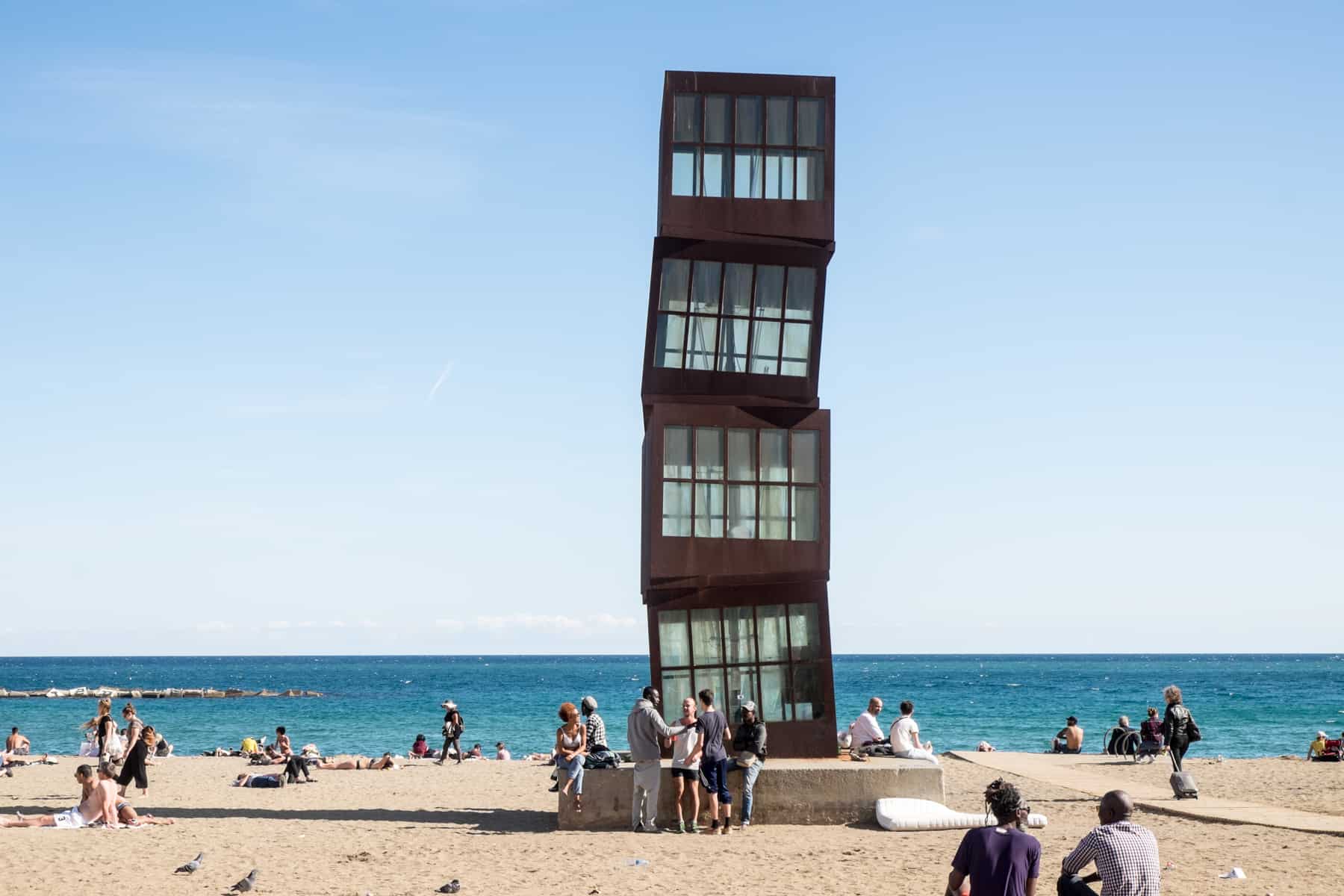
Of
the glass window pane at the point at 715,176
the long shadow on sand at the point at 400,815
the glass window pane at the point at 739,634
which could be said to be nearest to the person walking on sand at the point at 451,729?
the long shadow on sand at the point at 400,815

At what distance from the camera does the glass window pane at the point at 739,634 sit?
19.0 meters

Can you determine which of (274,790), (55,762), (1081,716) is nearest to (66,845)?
(274,790)

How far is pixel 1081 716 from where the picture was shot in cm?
7438

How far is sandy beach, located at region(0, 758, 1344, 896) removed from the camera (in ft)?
44.1

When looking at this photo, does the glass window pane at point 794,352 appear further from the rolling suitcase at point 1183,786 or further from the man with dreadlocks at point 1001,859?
the man with dreadlocks at point 1001,859

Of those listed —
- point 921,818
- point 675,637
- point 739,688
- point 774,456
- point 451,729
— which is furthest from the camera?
point 451,729

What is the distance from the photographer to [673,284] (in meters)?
19.4

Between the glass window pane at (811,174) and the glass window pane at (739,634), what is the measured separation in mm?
5826

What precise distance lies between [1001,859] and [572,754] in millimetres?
9617

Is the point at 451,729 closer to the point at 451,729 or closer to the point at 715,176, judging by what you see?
the point at 451,729

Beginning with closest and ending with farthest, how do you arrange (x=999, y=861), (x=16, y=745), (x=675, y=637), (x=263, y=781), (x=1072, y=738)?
(x=999, y=861) → (x=675, y=637) → (x=263, y=781) → (x=1072, y=738) → (x=16, y=745)

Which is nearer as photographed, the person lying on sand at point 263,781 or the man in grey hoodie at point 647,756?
the man in grey hoodie at point 647,756

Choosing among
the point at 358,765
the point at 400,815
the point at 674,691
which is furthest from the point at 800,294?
the point at 358,765

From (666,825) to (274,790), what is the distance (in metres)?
10.3
